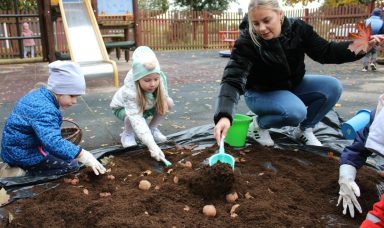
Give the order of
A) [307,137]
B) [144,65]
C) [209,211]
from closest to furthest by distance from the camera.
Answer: [209,211], [144,65], [307,137]

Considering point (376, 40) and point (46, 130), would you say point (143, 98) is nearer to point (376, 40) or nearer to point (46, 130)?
point (46, 130)

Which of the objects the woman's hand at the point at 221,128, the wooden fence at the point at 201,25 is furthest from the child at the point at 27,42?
the woman's hand at the point at 221,128

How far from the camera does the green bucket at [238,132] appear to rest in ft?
10.2

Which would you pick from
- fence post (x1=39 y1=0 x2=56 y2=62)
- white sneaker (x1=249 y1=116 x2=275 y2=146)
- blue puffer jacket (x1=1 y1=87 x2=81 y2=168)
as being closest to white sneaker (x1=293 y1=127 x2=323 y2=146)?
white sneaker (x1=249 y1=116 x2=275 y2=146)

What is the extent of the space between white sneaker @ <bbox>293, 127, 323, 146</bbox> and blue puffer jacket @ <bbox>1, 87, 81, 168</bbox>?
183cm

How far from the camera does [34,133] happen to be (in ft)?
8.46

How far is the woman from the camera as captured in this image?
8.77 ft

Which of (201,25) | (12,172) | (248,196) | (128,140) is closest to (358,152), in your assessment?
(248,196)

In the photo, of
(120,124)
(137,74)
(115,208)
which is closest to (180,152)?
(137,74)

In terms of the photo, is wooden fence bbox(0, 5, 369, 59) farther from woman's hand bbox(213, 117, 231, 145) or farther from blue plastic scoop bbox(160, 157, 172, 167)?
woman's hand bbox(213, 117, 231, 145)

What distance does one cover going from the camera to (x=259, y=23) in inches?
104

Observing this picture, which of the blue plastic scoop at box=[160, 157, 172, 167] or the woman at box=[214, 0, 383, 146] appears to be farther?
the blue plastic scoop at box=[160, 157, 172, 167]

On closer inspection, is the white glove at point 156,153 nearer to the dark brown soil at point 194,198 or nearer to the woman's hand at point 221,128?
the dark brown soil at point 194,198

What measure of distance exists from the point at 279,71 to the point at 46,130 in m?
1.72
